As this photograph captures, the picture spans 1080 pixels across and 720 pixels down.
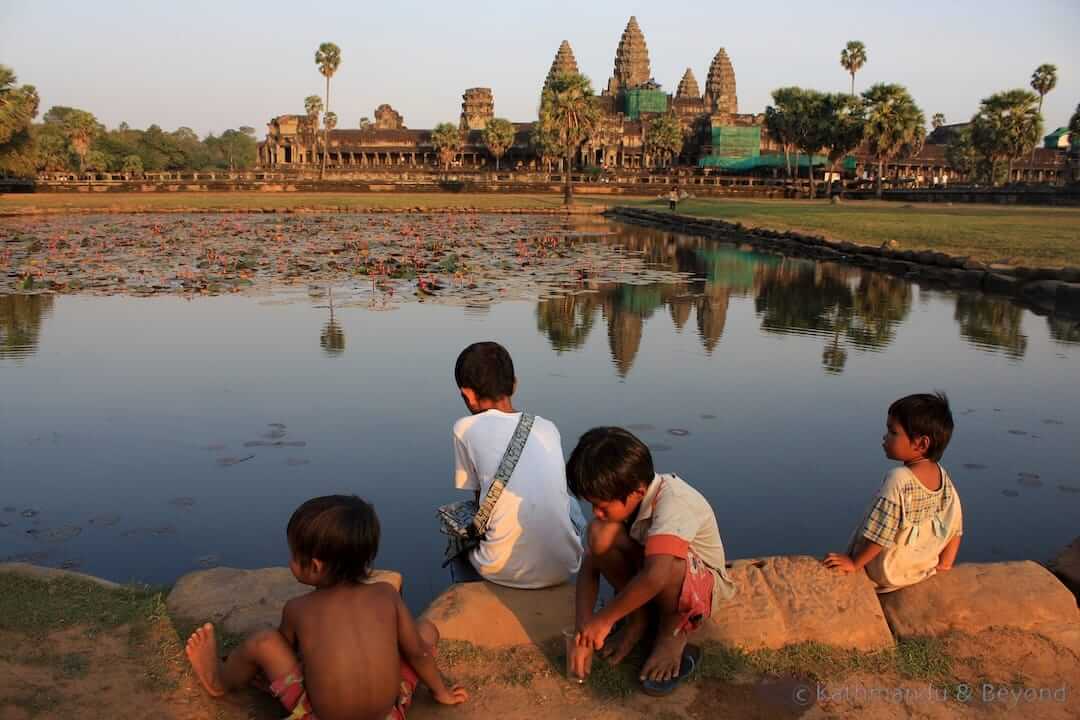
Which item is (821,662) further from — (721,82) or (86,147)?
(721,82)

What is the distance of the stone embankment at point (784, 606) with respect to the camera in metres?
3.09

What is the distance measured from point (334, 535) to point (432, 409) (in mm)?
3599

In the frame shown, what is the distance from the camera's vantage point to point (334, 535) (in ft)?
8.00

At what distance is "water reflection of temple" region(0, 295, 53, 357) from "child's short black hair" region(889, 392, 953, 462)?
24.3 feet

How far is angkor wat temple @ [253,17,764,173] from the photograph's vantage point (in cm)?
7625

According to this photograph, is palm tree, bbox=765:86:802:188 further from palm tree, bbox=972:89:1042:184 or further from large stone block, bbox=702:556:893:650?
large stone block, bbox=702:556:893:650

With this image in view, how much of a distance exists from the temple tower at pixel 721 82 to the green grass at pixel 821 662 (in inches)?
3644

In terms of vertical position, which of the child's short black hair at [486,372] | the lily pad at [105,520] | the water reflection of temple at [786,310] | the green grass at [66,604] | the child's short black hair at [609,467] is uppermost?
the child's short black hair at [486,372]

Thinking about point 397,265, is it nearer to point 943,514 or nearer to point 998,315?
point 998,315

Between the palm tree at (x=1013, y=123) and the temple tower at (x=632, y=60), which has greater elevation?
the temple tower at (x=632, y=60)

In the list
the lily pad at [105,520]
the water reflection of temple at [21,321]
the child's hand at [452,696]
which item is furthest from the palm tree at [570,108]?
the child's hand at [452,696]

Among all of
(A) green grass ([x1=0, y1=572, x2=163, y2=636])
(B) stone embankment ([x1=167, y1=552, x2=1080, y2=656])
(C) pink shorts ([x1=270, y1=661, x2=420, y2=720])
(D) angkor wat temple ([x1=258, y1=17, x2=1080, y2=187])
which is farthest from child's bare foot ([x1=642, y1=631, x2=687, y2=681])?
(D) angkor wat temple ([x1=258, y1=17, x2=1080, y2=187])

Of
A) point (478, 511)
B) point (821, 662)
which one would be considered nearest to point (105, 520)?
point (478, 511)

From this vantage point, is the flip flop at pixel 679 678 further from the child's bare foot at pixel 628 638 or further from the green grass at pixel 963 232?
the green grass at pixel 963 232
